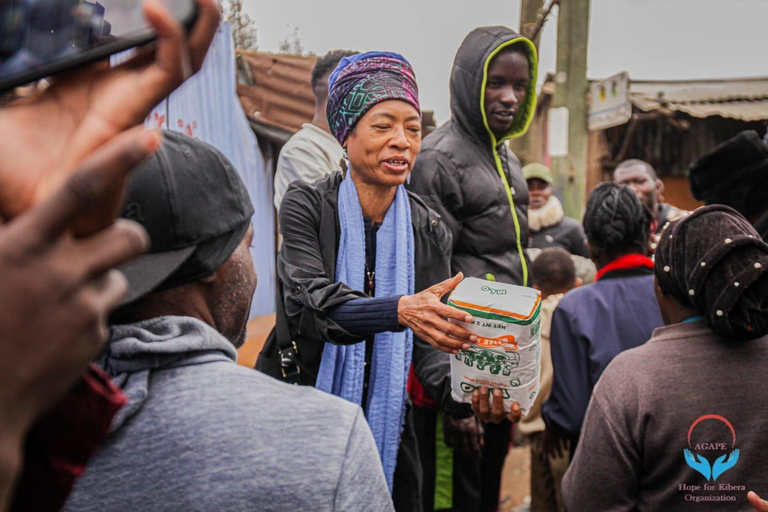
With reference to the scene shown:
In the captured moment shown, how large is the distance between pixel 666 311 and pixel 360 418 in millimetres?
1310

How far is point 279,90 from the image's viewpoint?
637 centimetres

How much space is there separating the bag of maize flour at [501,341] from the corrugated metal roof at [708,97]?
29.9 feet

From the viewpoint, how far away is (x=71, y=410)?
0.77m

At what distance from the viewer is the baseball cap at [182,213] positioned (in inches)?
46.3

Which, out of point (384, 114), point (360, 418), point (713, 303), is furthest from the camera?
point (384, 114)

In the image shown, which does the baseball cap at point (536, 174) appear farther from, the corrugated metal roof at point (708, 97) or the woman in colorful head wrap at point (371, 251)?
the corrugated metal roof at point (708, 97)

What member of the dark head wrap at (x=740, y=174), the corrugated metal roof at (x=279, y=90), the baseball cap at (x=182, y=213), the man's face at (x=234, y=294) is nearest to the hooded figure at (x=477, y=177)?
the dark head wrap at (x=740, y=174)

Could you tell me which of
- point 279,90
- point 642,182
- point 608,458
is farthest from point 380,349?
point 279,90

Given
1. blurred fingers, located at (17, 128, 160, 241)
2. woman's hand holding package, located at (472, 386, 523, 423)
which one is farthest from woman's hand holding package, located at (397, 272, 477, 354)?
blurred fingers, located at (17, 128, 160, 241)

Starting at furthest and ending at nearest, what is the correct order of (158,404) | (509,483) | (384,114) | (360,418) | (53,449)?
(509,483) < (384,114) < (360,418) < (158,404) < (53,449)

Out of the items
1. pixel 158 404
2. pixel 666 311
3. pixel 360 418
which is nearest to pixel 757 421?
pixel 666 311

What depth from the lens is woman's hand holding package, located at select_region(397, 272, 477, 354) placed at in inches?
74.2

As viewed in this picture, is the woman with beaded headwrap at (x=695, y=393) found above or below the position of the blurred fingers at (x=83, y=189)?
below

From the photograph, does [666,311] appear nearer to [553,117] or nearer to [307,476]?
[307,476]
